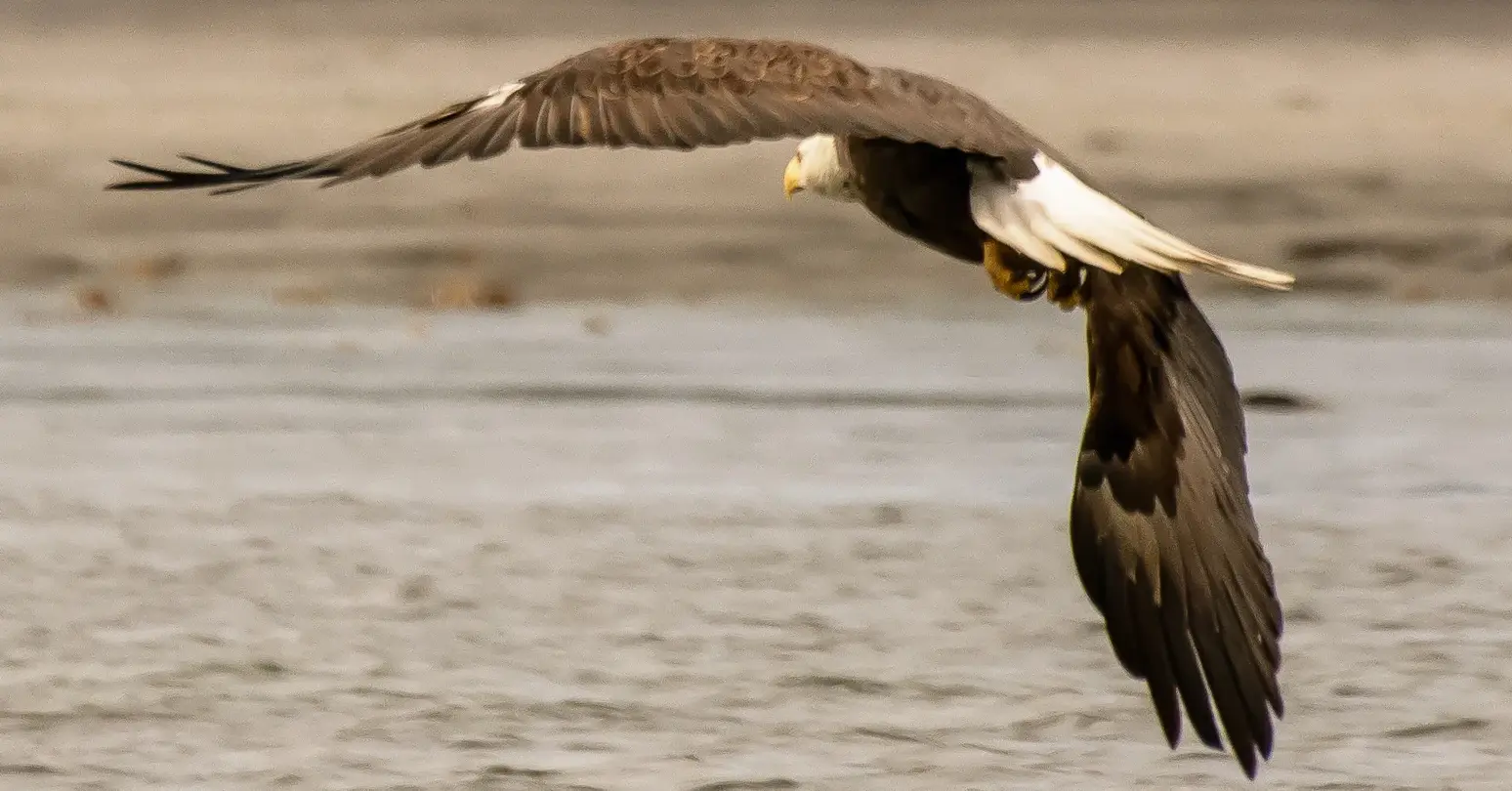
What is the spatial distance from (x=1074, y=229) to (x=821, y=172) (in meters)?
1.08

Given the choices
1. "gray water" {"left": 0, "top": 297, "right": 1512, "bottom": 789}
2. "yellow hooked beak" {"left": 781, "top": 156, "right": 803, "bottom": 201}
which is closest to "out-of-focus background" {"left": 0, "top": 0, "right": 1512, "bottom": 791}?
"gray water" {"left": 0, "top": 297, "right": 1512, "bottom": 789}

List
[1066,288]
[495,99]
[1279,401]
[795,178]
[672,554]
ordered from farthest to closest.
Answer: [1279,401] < [672,554] < [795,178] < [1066,288] < [495,99]

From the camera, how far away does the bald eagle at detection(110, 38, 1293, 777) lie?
4984mm

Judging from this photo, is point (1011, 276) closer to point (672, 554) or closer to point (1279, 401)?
point (672, 554)

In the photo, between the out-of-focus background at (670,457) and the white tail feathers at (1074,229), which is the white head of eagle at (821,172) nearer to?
the white tail feathers at (1074,229)

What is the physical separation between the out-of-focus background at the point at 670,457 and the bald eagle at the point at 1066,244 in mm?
349

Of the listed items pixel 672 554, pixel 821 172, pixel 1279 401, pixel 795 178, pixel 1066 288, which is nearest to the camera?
pixel 1066 288

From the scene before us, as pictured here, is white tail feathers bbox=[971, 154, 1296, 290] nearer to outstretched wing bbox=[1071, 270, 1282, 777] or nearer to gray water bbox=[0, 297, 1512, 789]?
outstretched wing bbox=[1071, 270, 1282, 777]

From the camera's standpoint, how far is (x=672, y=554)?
7516 mm

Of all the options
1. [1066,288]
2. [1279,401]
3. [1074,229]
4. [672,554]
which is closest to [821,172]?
[1066,288]

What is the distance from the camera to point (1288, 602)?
7086mm

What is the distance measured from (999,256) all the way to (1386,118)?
403 inches

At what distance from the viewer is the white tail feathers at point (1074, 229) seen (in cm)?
500

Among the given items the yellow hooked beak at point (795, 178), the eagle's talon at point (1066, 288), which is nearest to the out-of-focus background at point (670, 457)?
the eagle's talon at point (1066, 288)
